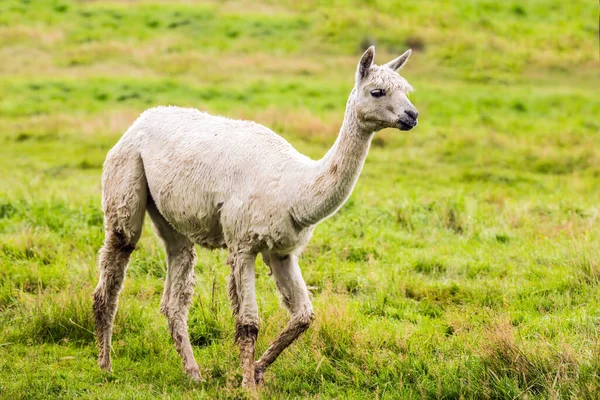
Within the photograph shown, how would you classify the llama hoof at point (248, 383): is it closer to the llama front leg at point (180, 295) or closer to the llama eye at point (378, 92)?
the llama front leg at point (180, 295)

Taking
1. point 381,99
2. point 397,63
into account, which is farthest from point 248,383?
point 397,63

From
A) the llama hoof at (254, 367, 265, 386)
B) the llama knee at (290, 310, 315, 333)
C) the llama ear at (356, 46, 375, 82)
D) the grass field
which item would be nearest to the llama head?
the llama ear at (356, 46, 375, 82)

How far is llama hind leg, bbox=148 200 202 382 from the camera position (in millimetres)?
5520

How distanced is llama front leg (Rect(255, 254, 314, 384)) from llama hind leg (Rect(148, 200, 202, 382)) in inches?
23.6

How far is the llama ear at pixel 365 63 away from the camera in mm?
4582

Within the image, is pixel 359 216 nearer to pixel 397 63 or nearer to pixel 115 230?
pixel 115 230

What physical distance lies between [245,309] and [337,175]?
3.48ft

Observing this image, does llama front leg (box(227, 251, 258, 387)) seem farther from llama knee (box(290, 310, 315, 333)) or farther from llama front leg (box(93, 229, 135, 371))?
llama front leg (box(93, 229, 135, 371))

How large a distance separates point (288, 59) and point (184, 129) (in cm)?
1697

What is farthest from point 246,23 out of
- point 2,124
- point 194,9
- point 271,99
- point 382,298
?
point 382,298

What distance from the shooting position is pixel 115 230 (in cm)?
566

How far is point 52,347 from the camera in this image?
580 cm

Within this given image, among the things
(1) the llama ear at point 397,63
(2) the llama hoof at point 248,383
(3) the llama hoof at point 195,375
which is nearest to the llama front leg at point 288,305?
(2) the llama hoof at point 248,383

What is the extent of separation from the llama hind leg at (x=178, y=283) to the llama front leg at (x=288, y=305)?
0.60m
